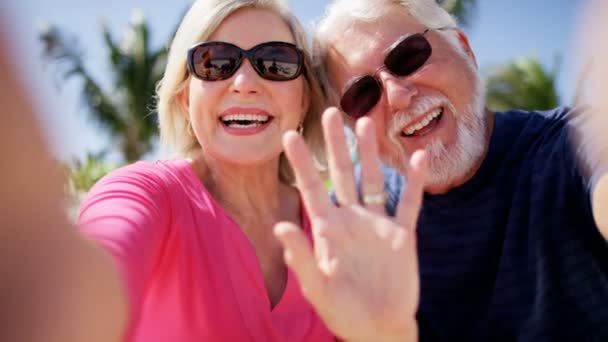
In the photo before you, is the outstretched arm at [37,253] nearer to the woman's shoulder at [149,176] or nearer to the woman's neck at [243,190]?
the woman's shoulder at [149,176]

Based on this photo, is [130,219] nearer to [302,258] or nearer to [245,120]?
[302,258]

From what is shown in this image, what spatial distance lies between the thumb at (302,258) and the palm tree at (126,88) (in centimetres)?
1659

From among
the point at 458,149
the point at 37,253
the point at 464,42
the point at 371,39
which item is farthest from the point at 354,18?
the point at 37,253

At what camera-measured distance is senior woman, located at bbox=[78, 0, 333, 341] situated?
2033mm

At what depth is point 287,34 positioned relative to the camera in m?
2.59

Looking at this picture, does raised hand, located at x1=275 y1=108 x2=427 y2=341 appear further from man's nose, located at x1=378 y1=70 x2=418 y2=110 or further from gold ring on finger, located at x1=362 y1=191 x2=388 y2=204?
man's nose, located at x1=378 y1=70 x2=418 y2=110

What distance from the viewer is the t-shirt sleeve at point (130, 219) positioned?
4.16 ft

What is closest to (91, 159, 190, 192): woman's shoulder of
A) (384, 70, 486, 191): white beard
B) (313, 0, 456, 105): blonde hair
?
(313, 0, 456, 105): blonde hair

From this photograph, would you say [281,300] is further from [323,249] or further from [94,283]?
[94,283]

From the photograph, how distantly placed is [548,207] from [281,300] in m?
1.22

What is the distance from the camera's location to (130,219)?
1.50m

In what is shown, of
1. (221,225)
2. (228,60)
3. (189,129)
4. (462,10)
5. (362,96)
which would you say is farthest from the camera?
(462,10)

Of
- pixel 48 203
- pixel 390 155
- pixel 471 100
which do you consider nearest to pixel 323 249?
pixel 48 203

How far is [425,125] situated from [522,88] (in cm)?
1491
